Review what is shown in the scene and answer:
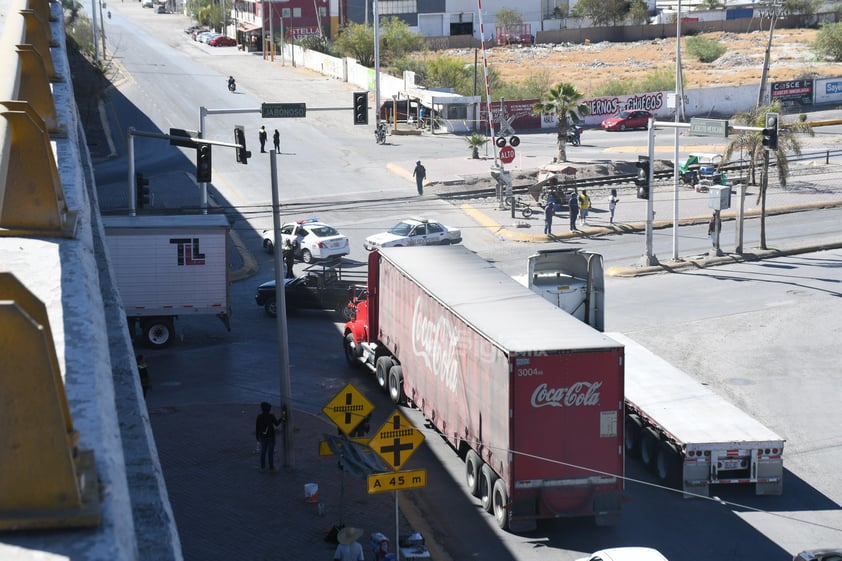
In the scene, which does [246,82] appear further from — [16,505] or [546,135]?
[16,505]

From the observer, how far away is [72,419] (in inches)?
222

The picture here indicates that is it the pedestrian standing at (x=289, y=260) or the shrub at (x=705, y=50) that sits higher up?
the shrub at (x=705, y=50)

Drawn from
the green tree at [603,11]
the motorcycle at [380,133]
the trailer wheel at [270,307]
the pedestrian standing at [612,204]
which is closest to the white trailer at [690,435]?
the trailer wheel at [270,307]

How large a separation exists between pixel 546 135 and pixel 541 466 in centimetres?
5193

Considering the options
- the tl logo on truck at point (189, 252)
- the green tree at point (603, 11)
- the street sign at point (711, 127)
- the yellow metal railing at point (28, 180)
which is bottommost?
the tl logo on truck at point (189, 252)

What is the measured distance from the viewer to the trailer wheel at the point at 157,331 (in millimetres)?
30156

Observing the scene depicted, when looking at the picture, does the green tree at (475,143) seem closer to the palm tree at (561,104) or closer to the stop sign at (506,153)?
the palm tree at (561,104)

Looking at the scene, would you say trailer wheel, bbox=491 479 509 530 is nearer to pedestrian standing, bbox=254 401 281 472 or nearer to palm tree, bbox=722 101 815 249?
pedestrian standing, bbox=254 401 281 472

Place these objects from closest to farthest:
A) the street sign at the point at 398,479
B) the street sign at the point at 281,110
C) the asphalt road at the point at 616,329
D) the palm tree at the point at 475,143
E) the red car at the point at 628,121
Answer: the street sign at the point at 398,479
the asphalt road at the point at 616,329
the street sign at the point at 281,110
the palm tree at the point at 475,143
the red car at the point at 628,121

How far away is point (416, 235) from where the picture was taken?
128ft

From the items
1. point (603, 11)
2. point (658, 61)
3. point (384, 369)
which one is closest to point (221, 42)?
point (658, 61)

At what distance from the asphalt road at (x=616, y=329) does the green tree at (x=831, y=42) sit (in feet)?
151

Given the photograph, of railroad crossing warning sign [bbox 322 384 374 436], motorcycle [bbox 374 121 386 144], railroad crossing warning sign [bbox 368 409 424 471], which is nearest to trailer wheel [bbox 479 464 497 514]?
railroad crossing warning sign [bbox 322 384 374 436]

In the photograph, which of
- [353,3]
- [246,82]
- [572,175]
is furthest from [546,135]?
[353,3]
